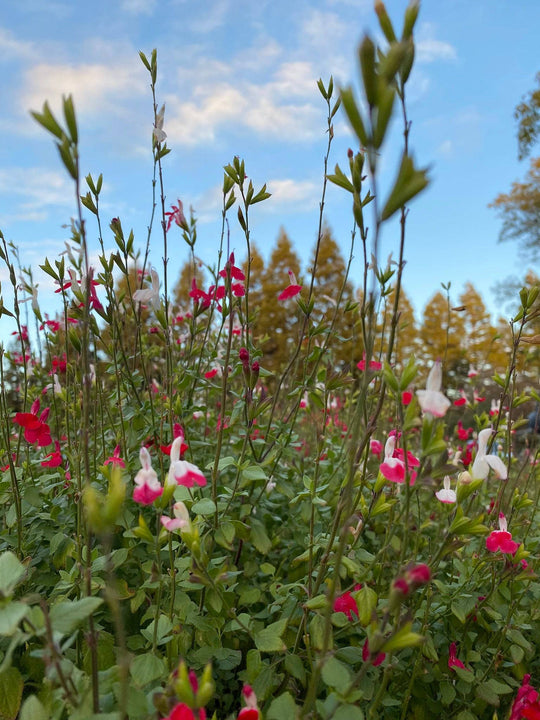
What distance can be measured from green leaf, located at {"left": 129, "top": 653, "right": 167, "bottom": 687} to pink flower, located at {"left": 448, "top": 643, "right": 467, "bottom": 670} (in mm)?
981

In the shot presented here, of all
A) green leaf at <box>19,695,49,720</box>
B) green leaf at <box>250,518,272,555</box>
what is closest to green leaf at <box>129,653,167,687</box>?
green leaf at <box>19,695,49,720</box>

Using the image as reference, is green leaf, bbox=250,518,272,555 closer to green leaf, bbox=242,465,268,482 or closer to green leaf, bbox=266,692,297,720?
green leaf, bbox=242,465,268,482

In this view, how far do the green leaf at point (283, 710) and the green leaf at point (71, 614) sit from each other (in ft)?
1.21

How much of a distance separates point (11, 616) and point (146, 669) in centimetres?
34

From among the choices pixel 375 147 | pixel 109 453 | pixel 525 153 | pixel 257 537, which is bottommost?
pixel 257 537

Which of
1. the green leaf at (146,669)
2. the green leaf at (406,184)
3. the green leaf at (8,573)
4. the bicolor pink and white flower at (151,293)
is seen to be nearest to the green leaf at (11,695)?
the green leaf at (146,669)

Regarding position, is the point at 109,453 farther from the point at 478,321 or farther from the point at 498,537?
the point at 478,321

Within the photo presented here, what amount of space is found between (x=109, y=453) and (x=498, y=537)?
157 centimetres

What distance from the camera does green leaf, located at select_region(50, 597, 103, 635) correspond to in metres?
0.80

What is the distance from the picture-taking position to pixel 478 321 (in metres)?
26.2

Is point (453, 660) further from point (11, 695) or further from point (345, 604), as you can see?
point (11, 695)

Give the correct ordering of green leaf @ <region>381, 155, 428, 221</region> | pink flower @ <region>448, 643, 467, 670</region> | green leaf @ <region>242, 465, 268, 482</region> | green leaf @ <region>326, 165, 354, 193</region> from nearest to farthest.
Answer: green leaf @ <region>381, 155, 428, 221</region> → green leaf @ <region>326, 165, 354, 193</region> → green leaf @ <region>242, 465, 268, 482</region> → pink flower @ <region>448, 643, 467, 670</region>

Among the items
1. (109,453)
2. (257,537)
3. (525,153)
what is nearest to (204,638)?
(257,537)

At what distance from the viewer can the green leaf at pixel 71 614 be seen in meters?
0.80
